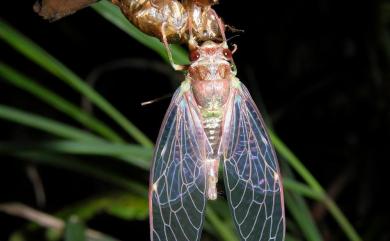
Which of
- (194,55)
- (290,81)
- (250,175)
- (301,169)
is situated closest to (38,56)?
(194,55)

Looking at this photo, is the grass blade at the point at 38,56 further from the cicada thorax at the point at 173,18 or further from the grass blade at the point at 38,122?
the cicada thorax at the point at 173,18

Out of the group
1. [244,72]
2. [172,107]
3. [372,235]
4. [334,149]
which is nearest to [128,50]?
[244,72]

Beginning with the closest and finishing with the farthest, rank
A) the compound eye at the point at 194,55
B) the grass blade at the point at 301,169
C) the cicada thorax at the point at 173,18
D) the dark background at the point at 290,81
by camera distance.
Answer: the cicada thorax at the point at 173,18 < the compound eye at the point at 194,55 < the grass blade at the point at 301,169 < the dark background at the point at 290,81

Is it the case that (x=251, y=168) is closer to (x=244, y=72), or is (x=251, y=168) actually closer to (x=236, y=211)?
(x=236, y=211)

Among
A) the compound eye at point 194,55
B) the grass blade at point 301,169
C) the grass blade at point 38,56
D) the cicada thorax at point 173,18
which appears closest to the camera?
the cicada thorax at point 173,18

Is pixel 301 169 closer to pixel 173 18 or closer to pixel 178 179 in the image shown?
pixel 178 179

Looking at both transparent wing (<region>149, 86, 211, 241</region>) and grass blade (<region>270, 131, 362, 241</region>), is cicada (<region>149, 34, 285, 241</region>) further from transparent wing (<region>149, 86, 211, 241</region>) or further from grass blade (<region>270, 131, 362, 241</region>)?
grass blade (<region>270, 131, 362, 241</region>)

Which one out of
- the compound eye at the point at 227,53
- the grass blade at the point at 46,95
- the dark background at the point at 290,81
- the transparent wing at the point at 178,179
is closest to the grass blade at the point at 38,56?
the grass blade at the point at 46,95
